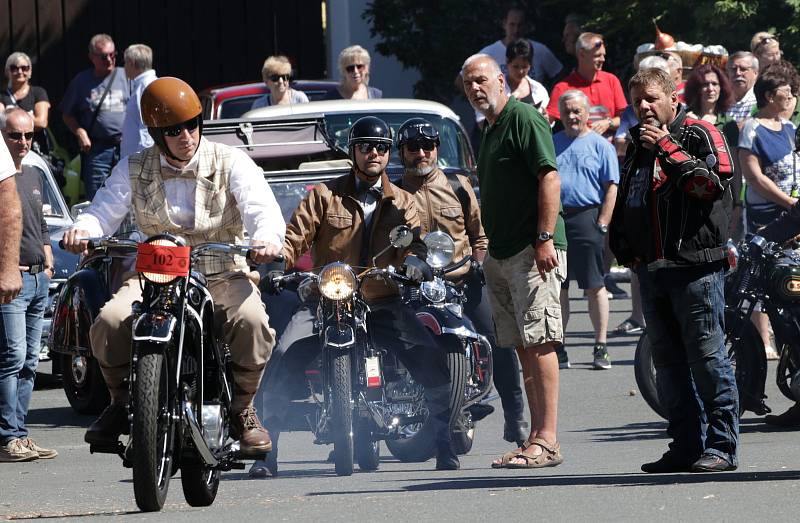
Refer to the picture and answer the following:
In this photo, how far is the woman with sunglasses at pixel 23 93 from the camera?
17625 millimetres

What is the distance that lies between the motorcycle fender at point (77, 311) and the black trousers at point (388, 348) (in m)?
2.53

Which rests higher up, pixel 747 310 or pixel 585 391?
pixel 747 310

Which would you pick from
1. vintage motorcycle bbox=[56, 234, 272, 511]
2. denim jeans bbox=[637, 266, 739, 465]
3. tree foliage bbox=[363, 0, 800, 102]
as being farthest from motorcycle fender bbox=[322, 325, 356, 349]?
tree foliage bbox=[363, 0, 800, 102]

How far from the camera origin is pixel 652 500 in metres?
7.45

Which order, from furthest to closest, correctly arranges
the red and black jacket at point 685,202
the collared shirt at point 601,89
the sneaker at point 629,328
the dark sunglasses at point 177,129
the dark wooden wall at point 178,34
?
the dark wooden wall at point 178,34 < the collared shirt at point 601,89 < the sneaker at point 629,328 < the red and black jacket at point 685,202 < the dark sunglasses at point 177,129

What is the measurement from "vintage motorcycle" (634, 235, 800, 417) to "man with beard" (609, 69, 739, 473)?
2101 millimetres

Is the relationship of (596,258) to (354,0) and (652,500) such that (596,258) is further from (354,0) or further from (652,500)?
(354,0)

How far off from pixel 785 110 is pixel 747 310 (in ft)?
9.15

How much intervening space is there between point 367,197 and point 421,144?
3.29 ft

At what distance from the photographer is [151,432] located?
7086 mm

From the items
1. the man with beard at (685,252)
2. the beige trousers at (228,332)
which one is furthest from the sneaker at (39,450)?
the man with beard at (685,252)

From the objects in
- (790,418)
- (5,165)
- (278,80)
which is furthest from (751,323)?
(278,80)

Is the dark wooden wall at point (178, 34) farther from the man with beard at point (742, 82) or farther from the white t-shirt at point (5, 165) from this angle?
the white t-shirt at point (5, 165)

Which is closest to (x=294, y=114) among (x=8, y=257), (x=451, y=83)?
(x=8, y=257)
